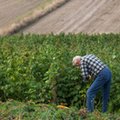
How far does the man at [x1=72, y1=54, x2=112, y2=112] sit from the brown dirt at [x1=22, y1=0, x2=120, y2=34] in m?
16.6

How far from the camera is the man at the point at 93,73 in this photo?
11180mm

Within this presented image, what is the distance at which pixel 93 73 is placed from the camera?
1126 cm

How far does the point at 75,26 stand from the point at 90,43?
419 inches

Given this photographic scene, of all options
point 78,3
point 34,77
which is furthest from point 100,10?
point 34,77

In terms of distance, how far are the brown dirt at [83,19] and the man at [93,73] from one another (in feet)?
54.5

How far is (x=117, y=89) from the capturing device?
39.4ft

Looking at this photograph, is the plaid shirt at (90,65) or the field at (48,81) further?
the field at (48,81)

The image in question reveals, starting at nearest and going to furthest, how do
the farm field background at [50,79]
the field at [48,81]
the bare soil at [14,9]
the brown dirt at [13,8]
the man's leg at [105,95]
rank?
the farm field background at [50,79] → the man's leg at [105,95] → the field at [48,81] → the bare soil at [14,9] → the brown dirt at [13,8]

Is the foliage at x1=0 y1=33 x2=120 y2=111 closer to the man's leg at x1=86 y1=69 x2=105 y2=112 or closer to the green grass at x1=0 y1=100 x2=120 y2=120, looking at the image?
the man's leg at x1=86 y1=69 x2=105 y2=112

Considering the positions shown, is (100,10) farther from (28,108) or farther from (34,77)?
(28,108)

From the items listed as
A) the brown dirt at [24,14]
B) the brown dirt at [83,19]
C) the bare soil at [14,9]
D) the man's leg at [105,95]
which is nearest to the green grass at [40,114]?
the man's leg at [105,95]

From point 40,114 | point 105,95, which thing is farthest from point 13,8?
point 40,114

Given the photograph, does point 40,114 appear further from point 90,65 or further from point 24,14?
point 24,14

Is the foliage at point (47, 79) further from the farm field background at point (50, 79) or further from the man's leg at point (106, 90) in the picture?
the man's leg at point (106, 90)
